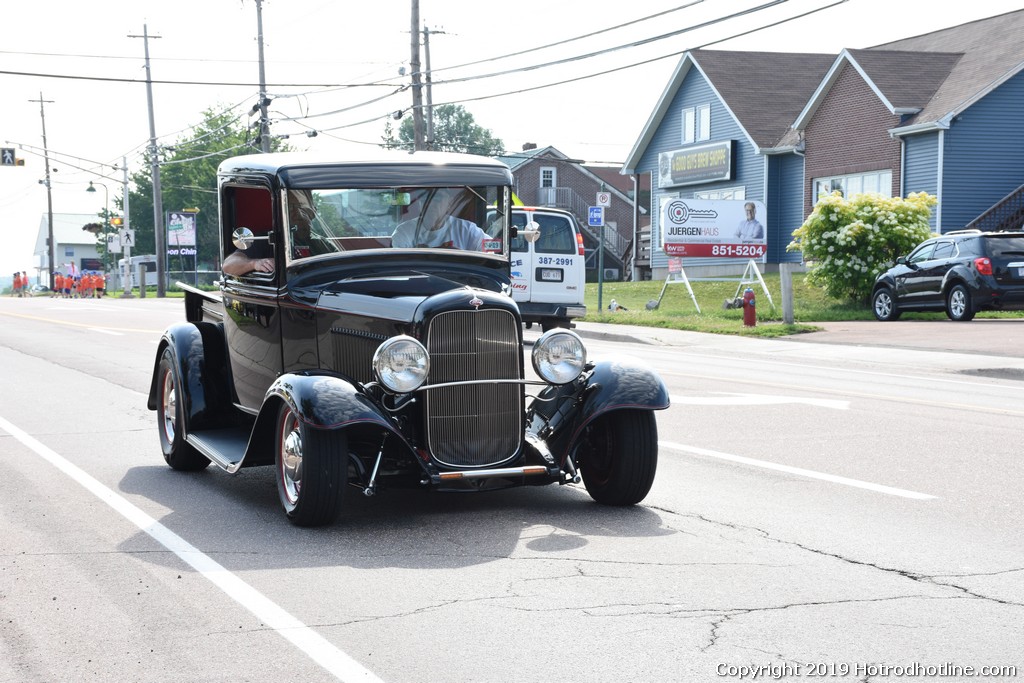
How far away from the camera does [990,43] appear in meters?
35.3

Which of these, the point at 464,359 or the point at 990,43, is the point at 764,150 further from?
the point at 464,359

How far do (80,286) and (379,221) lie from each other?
183 feet

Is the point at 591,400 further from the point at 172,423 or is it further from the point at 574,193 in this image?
the point at 574,193

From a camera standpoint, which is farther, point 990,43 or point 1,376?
point 990,43

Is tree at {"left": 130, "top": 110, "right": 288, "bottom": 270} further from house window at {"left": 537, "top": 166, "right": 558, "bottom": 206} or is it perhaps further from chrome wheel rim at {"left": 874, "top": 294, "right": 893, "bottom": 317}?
chrome wheel rim at {"left": 874, "top": 294, "right": 893, "bottom": 317}

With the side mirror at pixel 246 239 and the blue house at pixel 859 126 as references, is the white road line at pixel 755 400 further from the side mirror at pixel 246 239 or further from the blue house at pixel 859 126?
the blue house at pixel 859 126

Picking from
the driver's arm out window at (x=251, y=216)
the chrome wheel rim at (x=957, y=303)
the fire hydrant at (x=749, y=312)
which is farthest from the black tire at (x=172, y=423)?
the chrome wheel rim at (x=957, y=303)

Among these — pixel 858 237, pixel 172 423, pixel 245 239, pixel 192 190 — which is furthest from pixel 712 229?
pixel 192 190

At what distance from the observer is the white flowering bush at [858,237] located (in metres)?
26.6

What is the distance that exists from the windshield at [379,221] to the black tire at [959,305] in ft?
57.5

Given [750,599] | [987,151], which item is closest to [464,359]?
[750,599]

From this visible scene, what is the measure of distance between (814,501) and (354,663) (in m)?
3.70

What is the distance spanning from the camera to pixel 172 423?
28.4 ft

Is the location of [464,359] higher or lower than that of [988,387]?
higher
